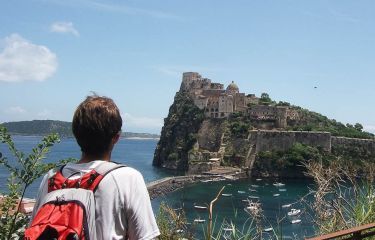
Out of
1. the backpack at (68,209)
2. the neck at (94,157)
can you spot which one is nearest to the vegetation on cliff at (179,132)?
the neck at (94,157)

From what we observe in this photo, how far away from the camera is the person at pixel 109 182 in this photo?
1829mm

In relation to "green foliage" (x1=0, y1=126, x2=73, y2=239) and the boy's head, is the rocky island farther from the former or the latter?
the boy's head

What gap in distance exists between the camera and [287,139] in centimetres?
5938

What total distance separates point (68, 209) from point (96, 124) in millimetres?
374

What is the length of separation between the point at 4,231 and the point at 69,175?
1165 mm

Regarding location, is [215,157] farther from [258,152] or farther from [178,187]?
[178,187]

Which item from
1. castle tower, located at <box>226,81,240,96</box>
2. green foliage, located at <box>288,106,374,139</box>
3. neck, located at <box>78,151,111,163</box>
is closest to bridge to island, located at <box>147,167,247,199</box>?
green foliage, located at <box>288,106,374,139</box>

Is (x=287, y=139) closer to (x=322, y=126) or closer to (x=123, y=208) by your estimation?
(x=322, y=126)

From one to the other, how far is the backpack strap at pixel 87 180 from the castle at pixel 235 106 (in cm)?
6178

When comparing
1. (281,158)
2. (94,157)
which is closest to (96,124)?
(94,157)

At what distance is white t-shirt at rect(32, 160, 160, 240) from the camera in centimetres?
183

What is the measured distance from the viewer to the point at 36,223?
1.73m

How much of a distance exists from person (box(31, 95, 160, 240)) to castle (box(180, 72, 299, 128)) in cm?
6171

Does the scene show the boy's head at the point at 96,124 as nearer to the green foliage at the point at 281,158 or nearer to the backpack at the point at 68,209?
the backpack at the point at 68,209
